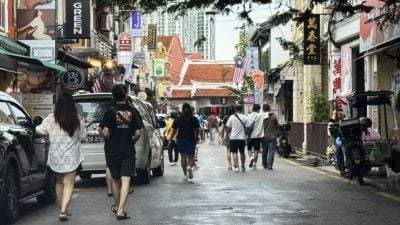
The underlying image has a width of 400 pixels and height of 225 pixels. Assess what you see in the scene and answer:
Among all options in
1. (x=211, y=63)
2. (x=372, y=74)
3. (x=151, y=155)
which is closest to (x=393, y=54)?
(x=372, y=74)

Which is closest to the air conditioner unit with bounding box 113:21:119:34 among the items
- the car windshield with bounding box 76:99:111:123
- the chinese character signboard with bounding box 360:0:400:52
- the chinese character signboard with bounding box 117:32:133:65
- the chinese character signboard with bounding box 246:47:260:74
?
the chinese character signboard with bounding box 117:32:133:65

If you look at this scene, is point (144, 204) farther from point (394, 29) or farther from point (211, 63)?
point (211, 63)

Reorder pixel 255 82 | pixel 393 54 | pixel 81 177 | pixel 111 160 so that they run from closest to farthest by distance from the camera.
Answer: pixel 111 160 → pixel 81 177 → pixel 393 54 → pixel 255 82

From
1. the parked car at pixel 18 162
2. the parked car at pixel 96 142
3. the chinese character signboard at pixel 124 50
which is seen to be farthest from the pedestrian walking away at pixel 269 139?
the chinese character signboard at pixel 124 50

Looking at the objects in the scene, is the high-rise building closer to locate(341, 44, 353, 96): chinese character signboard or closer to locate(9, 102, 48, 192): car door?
locate(9, 102, 48, 192): car door

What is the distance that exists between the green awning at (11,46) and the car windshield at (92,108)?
20.3 feet

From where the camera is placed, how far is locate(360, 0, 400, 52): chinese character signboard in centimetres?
1509

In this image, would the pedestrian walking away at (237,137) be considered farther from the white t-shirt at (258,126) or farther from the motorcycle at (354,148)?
the motorcycle at (354,148)

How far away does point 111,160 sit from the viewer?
30.9ft

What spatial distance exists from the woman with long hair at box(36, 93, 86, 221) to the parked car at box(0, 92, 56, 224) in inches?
14.3

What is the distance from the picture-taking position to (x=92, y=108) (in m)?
13.5

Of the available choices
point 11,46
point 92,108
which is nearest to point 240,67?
point 11,46

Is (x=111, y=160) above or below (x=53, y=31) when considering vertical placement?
below

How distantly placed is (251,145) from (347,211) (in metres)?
8.88
